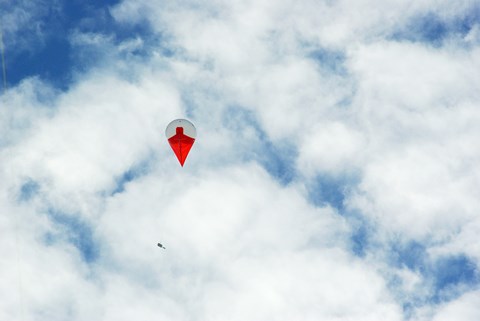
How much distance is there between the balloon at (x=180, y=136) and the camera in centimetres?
6406

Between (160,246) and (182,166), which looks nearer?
(160,246)

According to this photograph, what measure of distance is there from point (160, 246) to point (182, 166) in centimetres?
695

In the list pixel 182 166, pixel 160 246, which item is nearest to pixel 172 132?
pixel 182 166

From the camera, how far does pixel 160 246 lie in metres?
59.2

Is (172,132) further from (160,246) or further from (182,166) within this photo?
(160,246)

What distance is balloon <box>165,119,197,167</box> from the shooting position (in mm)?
64062

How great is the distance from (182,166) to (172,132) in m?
2.33

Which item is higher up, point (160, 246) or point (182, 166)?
point (182, 166)

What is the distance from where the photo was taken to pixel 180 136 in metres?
64.2

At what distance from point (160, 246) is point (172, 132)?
8.67 metres

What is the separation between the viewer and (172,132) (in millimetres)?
64250

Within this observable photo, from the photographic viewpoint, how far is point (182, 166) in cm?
6412

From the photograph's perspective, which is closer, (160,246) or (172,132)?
(160,246)
